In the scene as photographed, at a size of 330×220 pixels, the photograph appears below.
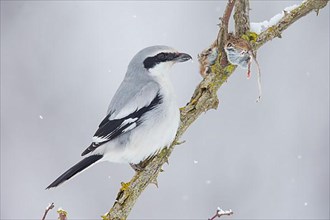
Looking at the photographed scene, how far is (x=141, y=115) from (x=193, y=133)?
4569mm

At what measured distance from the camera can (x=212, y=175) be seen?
7.54m

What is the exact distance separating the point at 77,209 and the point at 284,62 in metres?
3.45

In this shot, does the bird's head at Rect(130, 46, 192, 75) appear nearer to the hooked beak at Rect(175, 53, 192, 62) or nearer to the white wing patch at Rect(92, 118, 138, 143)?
the hooked beak at Rect(175, 53, 192, 62)

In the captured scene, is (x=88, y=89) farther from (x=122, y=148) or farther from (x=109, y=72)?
(x=122, y=148)

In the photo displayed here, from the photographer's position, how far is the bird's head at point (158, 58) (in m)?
3.13

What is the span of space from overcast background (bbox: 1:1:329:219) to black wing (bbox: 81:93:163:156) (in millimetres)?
4094

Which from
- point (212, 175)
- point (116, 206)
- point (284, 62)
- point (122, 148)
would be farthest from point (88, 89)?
point (116, 206)

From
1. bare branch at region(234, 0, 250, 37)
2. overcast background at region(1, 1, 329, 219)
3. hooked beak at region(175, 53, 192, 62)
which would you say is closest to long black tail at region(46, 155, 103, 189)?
hooked beak at region(175, 53, 192, 62)

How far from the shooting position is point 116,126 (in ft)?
10.1

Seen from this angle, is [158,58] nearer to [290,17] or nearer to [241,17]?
[241,17]

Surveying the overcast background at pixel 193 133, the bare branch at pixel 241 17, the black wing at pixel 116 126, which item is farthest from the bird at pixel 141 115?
the overcast background at pixel 193 133

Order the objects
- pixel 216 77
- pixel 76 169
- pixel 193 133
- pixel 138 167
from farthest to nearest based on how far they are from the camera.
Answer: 1. pixel 193 133
2. pixel 216 77
3. pixel 138 167
4. pixel 76 169

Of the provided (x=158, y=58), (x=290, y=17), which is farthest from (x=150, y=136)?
(x=290, y=17)

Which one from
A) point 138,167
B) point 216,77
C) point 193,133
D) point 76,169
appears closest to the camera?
point 76,169
